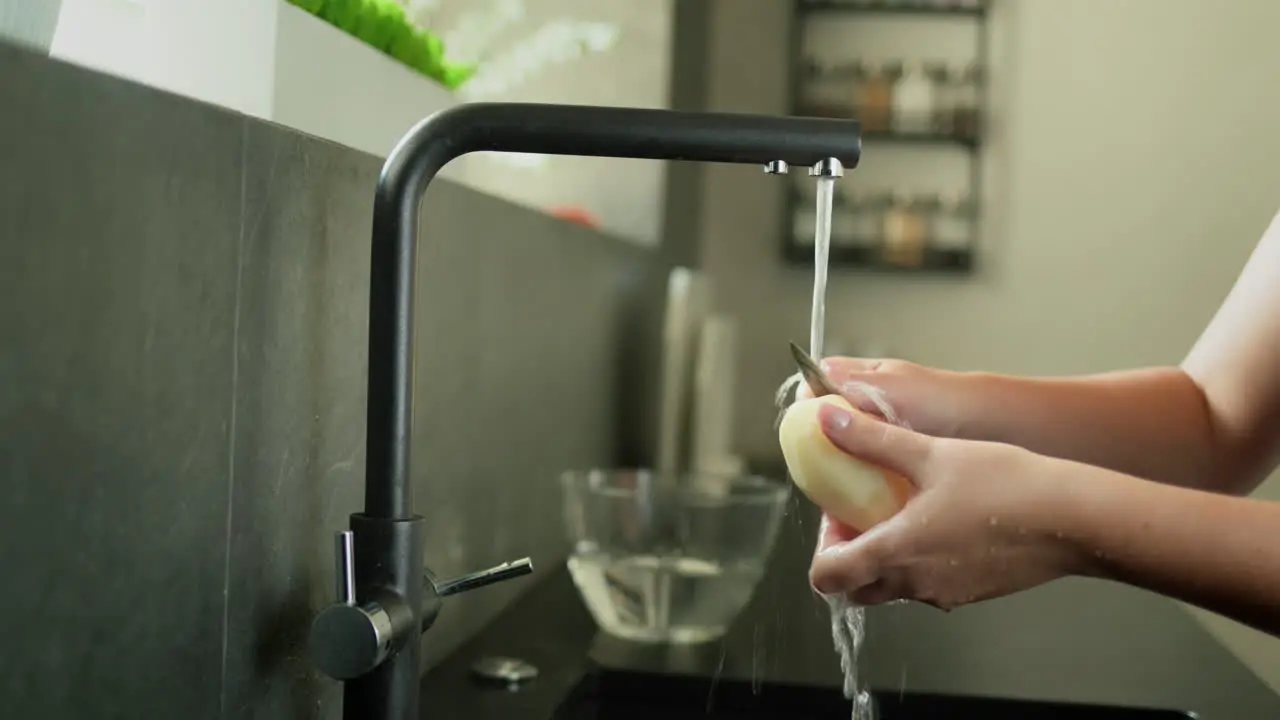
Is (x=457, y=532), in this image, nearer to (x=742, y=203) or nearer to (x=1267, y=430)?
(x=1267, y=430)

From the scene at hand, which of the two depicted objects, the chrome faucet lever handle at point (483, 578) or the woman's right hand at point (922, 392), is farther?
the woman's right hand at point (922, 392)

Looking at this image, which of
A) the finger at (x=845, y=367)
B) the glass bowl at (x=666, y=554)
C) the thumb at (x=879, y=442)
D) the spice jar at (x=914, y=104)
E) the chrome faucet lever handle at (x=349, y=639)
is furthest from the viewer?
the spice jar at (x=914, y=104)

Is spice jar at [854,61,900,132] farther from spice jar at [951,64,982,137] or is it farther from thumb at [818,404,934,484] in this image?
thumb at [818,404,934,484]

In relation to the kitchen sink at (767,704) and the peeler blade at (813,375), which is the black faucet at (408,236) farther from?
the kitchen sink at (767,704)

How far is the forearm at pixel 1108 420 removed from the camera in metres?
0.99

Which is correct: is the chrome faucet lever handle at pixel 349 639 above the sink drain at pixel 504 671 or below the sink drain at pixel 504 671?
above

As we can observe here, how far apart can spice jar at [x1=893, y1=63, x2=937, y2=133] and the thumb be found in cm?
220

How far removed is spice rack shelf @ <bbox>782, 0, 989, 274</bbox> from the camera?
2785mm

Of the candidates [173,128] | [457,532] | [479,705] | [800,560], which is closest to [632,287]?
[800,560]

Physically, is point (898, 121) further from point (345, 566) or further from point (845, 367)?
point (345, 566)

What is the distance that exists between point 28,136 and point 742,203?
2511mm

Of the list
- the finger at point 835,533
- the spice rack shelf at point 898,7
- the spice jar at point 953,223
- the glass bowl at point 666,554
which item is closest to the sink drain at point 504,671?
the glass bowl at point 666,554

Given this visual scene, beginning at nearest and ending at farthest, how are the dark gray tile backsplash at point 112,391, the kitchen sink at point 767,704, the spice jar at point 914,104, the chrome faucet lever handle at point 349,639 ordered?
the dark gray tile backsplash at point 112,391 → the chrome faucet lever handle at point 349,639 → the kitchen sink at point 767,704 → the spice jar at point 914,104

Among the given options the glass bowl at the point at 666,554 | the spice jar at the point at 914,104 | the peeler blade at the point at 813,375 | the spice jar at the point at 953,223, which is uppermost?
the spice jar at the point at 914,104
